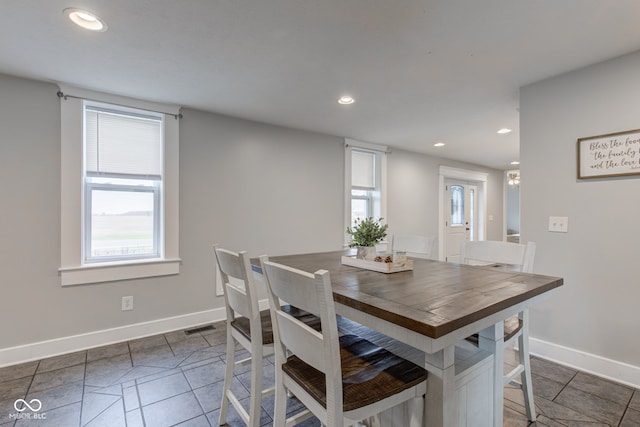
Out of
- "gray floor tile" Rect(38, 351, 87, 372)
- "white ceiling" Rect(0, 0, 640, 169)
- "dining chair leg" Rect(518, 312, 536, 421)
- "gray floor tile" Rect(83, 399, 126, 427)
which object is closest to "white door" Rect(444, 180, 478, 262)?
"white ceiling" Rect(0, 0, 640, 169)

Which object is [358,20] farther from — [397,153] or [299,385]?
[397,153]

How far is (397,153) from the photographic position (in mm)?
4961

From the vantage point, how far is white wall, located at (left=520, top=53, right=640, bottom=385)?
207cm

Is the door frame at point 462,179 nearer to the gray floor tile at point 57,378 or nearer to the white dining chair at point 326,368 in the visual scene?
the white dining chair at point 326,368

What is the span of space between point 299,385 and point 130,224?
2546 mm

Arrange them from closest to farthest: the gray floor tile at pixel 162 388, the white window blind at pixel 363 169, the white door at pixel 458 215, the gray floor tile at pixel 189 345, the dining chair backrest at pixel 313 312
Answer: the dining chair backrest at pixel 313 312 < the gray floor tile at pixel 162 388 < the gray floor tile at pixel 189 345 < the white window blind at pixel 363 169 < the white door at pixel 458 215

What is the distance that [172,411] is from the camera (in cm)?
180

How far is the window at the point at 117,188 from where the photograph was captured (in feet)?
8.42

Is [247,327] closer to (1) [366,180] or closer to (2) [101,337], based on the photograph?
(2) [101,337]

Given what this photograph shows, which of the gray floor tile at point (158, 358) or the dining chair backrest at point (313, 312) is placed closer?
the dining chair backrest at point (313, 312)

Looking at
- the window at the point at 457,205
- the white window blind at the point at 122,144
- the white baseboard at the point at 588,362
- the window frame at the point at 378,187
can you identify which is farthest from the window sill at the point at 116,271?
the window at the point at 457,205

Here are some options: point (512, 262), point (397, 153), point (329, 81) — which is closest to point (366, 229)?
point (512, 262)

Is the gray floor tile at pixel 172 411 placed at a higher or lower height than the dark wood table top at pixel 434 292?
lower

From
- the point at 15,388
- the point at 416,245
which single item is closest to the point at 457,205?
the point at 416,245
